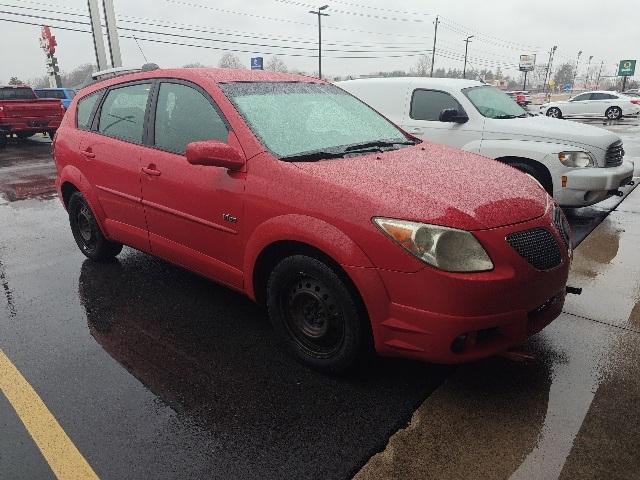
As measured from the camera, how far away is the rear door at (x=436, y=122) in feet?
21.2

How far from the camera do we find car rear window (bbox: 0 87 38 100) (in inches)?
591

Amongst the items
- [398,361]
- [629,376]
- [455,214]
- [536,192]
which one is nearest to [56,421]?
[398,361]

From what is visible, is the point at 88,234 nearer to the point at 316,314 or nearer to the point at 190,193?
the point at 190,193

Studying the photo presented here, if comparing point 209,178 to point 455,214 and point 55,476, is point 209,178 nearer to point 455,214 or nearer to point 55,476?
point 455,214

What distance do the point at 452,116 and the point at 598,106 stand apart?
23.9m

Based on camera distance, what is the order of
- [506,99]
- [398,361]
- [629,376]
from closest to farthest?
[629,376] → [398,361] → [506,99]

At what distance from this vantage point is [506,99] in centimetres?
716

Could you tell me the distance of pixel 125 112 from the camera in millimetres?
3973

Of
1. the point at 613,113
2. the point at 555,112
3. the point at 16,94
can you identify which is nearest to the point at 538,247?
the point at 16,94

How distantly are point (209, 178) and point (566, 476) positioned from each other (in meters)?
2.48

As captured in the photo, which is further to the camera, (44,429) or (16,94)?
(16,94)

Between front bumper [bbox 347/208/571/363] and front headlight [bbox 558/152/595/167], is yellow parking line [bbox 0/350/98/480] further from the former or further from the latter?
front headlight [bbox 558/152/595/167]

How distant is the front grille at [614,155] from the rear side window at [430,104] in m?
1.89

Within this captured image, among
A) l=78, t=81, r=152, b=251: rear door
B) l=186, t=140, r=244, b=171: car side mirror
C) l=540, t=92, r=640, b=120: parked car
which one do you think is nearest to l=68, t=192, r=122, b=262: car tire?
l=78, t=81, r=152, b=251: rear door
